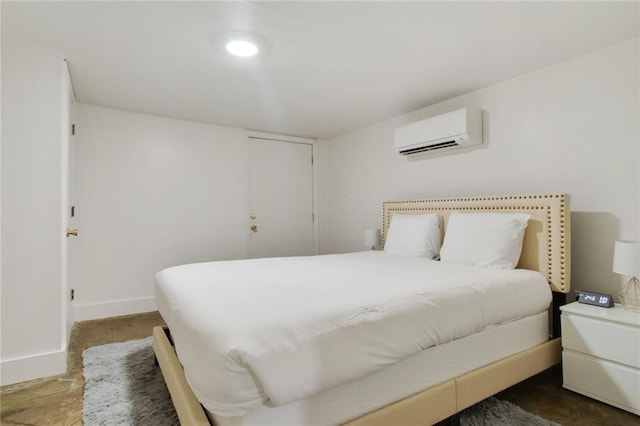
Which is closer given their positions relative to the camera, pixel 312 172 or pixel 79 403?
pixel 79 403

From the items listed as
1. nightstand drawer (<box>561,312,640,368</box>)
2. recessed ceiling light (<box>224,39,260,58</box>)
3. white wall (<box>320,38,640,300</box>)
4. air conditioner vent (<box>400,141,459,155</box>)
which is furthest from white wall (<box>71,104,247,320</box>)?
nightstand drawer (<box>561,312,640,368</box>)

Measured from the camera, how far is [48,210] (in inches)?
89.2

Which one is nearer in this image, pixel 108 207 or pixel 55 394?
pixel 55 394

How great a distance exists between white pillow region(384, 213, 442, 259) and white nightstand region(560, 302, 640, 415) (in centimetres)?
A: 109

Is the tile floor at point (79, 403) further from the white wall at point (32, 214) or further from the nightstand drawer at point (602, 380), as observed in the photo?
the white wall at point (32, 214)

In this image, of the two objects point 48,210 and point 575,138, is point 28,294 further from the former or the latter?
A: point 575,138

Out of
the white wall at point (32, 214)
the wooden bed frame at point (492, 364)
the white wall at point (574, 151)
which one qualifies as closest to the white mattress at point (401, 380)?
the wooden bed frame at point (492, 364)

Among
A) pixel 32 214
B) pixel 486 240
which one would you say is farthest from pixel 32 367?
pixel 486 240

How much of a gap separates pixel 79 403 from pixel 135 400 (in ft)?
1.06

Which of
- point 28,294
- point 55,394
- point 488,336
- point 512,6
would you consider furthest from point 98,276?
point 512,6

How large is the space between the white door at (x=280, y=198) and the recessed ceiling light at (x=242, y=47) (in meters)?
2.21

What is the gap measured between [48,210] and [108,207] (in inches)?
52.6

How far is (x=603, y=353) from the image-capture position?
1865mm

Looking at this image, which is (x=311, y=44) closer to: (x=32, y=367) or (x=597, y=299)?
(x=597, y=299)
